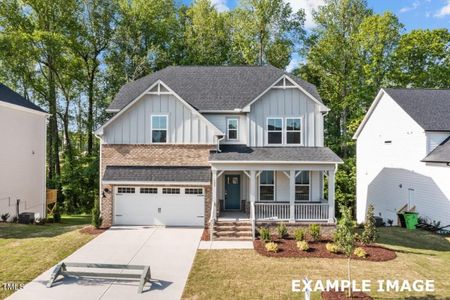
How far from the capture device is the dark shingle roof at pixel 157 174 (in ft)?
56.9

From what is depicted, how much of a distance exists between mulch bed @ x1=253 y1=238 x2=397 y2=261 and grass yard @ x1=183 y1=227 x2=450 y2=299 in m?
0.37

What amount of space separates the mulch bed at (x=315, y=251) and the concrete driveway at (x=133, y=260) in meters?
2.95

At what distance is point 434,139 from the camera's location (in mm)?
19641

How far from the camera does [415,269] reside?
1184 cm


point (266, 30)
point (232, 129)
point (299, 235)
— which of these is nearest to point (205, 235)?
point (299, 235)

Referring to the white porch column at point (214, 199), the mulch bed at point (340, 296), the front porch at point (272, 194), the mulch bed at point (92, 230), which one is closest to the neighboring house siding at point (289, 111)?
the front porch at point (272, 194)

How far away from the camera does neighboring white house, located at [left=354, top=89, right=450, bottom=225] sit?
1914 cm

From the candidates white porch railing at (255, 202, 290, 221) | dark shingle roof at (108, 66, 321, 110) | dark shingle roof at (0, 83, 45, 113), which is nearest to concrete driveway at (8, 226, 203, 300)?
→ white porch railing at (255, 202, 290, 221)

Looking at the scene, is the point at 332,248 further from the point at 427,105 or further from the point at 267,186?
the point at 427,105

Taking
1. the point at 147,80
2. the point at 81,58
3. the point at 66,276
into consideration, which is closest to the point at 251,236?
the point at 66,276

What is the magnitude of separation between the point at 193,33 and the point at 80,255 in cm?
2841

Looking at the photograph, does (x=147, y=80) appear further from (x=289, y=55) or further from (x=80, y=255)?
(x=289, y=55)

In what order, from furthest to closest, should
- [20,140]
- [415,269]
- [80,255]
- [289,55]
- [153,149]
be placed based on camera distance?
[289,55]
[20,140]
[153,149]
[80,255]
[415,269]

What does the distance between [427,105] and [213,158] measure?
14.6 meters
